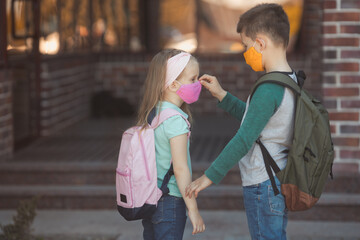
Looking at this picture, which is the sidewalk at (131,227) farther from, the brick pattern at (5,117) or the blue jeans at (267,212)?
the blue jeans at (267,212)

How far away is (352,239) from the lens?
4629 mm

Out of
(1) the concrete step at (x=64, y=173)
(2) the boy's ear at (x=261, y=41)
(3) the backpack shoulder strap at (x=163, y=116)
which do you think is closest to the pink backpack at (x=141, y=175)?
(3) the backpack shoulder strap at (x=163, y=116)

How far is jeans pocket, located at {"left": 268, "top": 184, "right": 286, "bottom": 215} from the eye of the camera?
2898 mm

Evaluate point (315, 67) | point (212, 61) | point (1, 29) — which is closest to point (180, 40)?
point (212, 61)

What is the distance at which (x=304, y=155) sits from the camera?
9.30 feet

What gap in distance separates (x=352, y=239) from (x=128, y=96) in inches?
213

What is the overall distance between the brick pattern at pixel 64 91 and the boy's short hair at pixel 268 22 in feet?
14.6

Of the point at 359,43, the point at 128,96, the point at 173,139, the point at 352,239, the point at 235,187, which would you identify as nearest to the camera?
the point at 173,139

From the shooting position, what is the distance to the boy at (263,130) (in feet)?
9.24

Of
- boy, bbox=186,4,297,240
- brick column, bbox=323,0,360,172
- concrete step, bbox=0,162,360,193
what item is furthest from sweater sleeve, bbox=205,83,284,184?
concrete step, bbox=0,162,360,193

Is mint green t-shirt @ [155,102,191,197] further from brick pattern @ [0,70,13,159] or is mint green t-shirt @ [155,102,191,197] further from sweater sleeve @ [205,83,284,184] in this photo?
brick pattern @ [0,70,13,159]

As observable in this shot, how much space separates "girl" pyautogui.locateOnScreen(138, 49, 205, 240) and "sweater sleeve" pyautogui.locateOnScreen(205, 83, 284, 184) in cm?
19

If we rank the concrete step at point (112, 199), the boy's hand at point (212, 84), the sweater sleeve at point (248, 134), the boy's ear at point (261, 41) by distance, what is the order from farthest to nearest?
the concrete step at point (112, 199) → the boy's hand at point (212, 84) → the boy's ear at point (261, 41) → the sweater sleeve at point (248, 134)

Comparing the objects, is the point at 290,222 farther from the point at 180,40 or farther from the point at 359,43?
the point at 180,40
